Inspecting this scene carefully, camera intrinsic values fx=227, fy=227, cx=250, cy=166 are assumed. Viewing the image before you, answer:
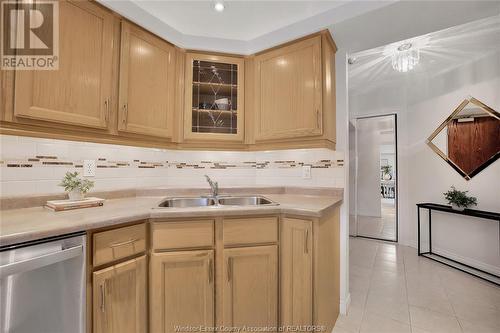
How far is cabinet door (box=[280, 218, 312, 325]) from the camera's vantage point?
1385 mm

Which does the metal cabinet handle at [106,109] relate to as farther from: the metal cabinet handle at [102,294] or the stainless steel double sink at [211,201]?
the metal cabinet handle at [102,294]

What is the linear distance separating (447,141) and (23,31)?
418 cm

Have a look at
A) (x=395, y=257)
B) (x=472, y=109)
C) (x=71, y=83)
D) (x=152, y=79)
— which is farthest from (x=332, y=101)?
(x=395, y=257)

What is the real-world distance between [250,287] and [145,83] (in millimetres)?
1628

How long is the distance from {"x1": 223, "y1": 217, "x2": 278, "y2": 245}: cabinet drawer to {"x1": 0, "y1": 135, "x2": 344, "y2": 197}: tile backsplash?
76cm

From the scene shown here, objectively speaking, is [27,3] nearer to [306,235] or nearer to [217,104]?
[217,104]

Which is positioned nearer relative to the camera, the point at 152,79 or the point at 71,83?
the point at 71,83

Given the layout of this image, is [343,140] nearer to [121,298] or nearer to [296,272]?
[296,272]

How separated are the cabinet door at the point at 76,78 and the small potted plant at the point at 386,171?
13.3ft

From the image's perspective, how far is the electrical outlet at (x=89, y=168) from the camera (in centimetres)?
163

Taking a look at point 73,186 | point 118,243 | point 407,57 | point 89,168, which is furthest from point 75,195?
point 407,57

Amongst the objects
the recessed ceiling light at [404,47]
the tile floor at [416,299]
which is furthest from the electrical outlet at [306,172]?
the recessed ceiling light at [404,47]

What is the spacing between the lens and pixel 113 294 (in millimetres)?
1146

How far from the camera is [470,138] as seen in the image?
277 cm
